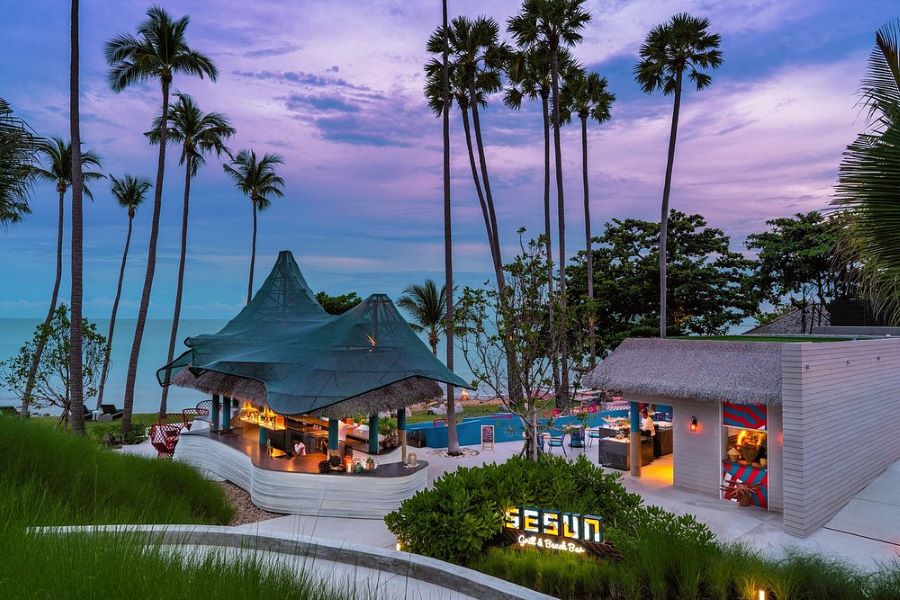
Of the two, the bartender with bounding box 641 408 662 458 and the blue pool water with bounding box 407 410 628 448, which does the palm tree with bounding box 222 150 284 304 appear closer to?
the blue pool water with bounding box 407 410 628 448

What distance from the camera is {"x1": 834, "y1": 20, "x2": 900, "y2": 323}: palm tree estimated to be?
3.51 meters

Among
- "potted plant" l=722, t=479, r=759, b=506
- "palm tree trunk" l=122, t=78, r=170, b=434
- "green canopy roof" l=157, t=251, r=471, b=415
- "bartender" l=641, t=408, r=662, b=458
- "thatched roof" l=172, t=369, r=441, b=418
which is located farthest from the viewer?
"palm tree trunk" l=122, t=78, r=170, b=434

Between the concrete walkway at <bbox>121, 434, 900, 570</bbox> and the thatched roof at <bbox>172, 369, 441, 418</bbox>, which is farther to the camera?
the thatched roof at <bbox>172, 369, 441, 418</bbox>

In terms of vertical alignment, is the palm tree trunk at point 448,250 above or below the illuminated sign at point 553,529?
above

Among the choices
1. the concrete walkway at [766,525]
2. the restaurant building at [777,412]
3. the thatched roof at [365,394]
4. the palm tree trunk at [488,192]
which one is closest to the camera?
the concrete walkway at [766,525]

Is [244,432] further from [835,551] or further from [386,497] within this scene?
[835,551]

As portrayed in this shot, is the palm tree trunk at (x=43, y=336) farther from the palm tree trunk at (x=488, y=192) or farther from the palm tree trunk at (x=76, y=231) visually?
the palm tree trunk at (x=488, y=192)

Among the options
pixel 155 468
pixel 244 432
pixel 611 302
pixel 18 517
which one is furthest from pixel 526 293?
pixel 611 302

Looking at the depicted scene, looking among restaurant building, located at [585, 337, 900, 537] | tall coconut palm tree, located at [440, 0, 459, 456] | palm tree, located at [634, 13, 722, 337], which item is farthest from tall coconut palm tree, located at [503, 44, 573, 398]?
restaurant building, located at [585, 337, 900, 537]

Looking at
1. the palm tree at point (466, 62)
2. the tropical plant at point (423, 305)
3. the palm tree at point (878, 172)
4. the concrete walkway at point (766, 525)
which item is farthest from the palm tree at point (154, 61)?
the palm tree at point (878, 172)

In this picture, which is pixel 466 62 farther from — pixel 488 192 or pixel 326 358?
pixel 326 358

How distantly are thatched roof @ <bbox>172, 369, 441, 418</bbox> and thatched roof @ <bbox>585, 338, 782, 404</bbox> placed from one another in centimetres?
469

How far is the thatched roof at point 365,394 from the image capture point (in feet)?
42.9

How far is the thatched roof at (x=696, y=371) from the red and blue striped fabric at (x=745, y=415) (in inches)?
20.1
